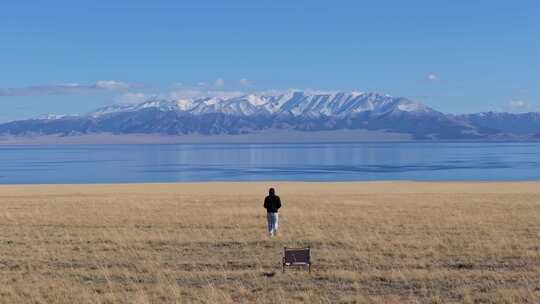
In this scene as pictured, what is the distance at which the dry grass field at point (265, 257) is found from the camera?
13000mm

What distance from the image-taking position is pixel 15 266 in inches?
648

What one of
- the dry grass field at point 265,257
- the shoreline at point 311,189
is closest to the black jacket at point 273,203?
the dry grass field at point 265,257

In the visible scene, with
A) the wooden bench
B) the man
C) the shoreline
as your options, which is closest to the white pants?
the man

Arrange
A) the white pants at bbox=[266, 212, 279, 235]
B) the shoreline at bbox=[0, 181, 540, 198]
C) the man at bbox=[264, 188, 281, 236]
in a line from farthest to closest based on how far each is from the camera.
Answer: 1. the shoreline at bbox=[0, 181, 540, 198]
2. the white pants at bbox=[266, 212, 279, 235]
3. the man at bbox=[264, 188, 281, 236]

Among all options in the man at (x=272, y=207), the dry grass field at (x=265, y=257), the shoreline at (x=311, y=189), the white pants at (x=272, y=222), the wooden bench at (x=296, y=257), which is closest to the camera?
the dry grass field at (x=265, y=257)

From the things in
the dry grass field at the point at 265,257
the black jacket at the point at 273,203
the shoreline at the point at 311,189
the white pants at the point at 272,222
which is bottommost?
the shoreline at the point at 311,189

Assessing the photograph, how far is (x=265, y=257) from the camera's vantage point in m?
17.5

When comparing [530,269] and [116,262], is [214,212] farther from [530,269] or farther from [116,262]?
[530,269]

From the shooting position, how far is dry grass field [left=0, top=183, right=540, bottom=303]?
13.0 metres

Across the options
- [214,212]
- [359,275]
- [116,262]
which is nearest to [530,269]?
[359,275]

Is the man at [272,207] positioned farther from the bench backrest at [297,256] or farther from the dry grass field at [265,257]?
the bench backrest at [297,256]

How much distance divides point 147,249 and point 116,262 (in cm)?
223

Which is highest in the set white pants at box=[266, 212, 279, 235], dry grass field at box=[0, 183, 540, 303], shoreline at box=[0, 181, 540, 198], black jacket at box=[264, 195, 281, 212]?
black jacket at box=[264, 195, 281, 212]

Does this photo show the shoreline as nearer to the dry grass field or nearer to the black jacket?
the dry grass field
